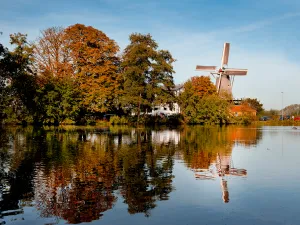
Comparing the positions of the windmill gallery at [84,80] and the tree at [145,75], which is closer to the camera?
the windmill gallery at [84,80]

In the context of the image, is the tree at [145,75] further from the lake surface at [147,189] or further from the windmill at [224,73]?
the lake surface at [147,189]

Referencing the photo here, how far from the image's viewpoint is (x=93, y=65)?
197 ft

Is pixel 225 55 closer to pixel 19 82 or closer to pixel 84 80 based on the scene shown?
pixel 84 80

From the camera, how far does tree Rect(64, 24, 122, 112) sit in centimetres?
5831

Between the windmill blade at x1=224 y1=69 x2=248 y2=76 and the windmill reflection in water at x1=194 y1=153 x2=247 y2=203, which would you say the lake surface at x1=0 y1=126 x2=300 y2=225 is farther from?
the windmill blade at x1=224 y1=69 x2=248 y2=76

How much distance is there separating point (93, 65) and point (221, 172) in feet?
156

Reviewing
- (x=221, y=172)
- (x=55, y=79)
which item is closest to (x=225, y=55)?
(x=55, y=79)

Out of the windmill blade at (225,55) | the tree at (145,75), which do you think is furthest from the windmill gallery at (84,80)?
the windmill blade at (225,55)

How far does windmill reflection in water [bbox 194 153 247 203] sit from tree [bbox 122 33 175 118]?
42.9m

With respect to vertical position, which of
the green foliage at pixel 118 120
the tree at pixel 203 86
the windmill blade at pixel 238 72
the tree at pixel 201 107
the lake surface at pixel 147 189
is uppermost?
the windmill blade at pixel 238 72

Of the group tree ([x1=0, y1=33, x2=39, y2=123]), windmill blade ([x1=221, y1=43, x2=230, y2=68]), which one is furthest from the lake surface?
windmill blade ([x1=221, y1=43, x2=230, y2=68])

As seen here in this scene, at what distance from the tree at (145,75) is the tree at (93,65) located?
2.60 meters

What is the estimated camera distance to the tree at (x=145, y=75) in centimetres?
6075

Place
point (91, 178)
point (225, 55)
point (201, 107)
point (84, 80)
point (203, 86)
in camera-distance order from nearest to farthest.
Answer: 1. point (91, 178)
2. point (84, 80)
3. point (201, 107)
4. point (203, 86)
5. point (225, 55)
